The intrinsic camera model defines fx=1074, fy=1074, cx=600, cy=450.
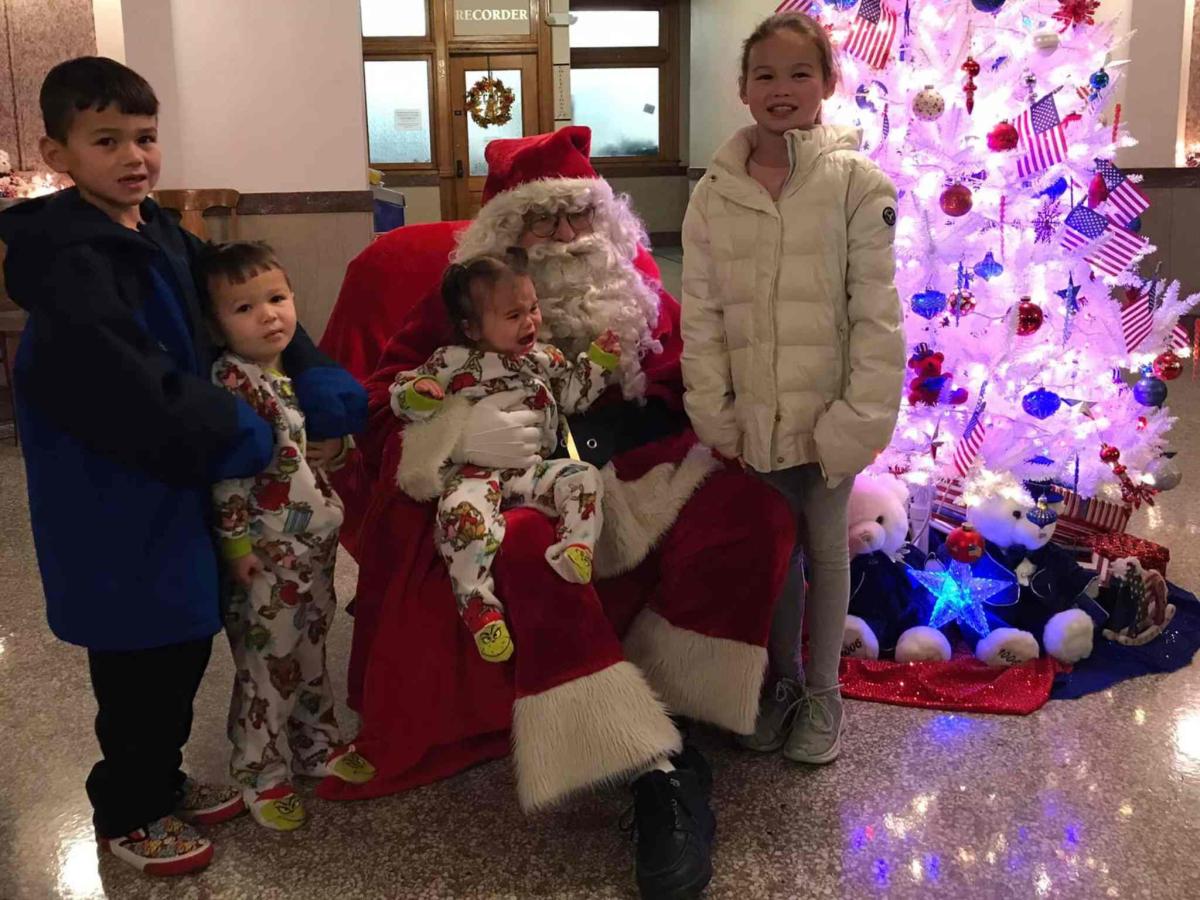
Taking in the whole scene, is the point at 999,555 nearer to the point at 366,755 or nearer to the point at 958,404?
the point at 958,404

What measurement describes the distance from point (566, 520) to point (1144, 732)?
134cm

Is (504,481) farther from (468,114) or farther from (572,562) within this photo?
(468,114)

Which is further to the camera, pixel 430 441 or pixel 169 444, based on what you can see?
pixel 430 441

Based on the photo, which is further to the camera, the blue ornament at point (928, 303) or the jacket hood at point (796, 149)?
the blue ornament at point (928, 303)

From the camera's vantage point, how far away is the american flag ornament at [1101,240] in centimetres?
298

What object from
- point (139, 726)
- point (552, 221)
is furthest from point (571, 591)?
point (552, 221)

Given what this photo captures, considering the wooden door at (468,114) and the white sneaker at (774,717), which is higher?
the wooden door at (468,114)

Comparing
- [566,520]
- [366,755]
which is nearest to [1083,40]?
[566,520]

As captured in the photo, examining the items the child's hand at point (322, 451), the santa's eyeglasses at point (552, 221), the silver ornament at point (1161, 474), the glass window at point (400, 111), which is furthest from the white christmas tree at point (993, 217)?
the glass window at point (400, 111)

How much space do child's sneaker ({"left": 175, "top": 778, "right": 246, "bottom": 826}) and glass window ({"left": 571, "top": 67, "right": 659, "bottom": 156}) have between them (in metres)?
12.6

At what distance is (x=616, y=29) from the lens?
1355 cm

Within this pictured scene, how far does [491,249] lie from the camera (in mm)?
2420

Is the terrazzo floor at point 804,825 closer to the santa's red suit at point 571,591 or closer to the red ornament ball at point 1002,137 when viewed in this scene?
the santa's red suit at point 571,591

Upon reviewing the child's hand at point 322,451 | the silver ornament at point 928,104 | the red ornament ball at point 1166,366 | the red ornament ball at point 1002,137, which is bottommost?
the red ornament ball at point 1166,366
